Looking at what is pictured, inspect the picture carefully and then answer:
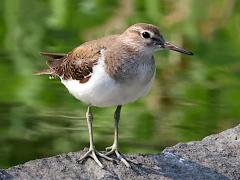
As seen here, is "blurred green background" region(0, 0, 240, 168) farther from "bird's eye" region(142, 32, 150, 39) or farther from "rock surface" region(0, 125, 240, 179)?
"bird's eye" region(142, 32, 150, 39)

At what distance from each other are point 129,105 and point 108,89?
3.46 m

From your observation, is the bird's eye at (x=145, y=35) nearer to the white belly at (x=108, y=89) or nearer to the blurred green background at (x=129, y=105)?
the white belly at (x=108, y=89)

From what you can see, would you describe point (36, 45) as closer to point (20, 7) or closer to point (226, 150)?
point (20, 7)

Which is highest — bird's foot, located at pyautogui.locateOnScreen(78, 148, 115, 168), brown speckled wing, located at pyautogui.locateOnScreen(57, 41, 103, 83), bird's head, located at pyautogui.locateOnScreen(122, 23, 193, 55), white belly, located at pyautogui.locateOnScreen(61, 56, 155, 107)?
bird's head, located at pyautogui.locateOnScreen(122, 23, 193, 55)

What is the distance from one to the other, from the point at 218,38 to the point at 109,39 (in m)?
6.00

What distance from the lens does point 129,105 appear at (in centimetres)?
998

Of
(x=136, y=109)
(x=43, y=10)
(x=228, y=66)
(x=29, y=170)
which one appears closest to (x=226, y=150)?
(x=29, y=170)

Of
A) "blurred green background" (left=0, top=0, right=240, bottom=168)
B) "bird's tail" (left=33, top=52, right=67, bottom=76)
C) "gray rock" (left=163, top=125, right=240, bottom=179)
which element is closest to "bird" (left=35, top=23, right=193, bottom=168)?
"bird's tail" (left=33, top=52, right=67, bottom=76)

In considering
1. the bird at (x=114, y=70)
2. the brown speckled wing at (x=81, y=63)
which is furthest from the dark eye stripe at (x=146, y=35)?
the brown speckled wing at (x=81, y=63)

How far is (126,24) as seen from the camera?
41.1 ft

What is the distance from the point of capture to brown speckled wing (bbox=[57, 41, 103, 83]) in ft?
22.3

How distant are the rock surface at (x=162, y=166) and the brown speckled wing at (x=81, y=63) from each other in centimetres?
56

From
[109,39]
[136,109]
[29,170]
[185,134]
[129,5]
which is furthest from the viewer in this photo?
[129,5]

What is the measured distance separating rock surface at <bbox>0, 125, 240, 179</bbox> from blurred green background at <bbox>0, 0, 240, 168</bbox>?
1374 millimetres
